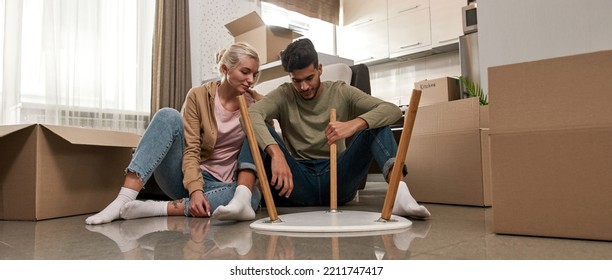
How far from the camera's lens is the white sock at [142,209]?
4.51ft

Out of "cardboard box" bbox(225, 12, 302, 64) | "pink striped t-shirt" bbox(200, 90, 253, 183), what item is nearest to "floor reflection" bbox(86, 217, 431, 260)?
"pink striped t-shirt" bbox(200, 90, 253, 183)

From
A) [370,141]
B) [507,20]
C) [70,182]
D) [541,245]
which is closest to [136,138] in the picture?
[70,182]

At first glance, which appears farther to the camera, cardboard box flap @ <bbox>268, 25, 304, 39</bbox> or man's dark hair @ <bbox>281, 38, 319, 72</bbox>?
cardboard box flap @ <bbox>268, 25, 304, 39</bbox>

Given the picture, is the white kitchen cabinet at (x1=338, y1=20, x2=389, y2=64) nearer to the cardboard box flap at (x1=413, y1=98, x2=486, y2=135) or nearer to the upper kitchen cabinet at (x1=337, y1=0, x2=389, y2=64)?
the upper kitchen cabinet at (x1=337, y1=0, x2=389, y2=64)

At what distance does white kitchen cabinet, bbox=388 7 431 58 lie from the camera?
12.8 ft

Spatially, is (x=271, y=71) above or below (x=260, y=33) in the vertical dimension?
below

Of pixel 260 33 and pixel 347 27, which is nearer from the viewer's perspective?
pixel 260 33

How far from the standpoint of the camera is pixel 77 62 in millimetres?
2953

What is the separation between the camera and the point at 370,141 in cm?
142

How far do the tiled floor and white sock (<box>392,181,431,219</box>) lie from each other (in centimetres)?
4

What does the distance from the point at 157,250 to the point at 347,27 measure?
3997 mm

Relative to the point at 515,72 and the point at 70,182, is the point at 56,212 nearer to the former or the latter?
the point at 70,182

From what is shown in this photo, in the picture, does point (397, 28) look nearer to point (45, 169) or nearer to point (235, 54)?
point (235, 54)
